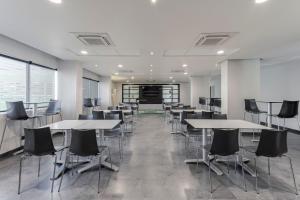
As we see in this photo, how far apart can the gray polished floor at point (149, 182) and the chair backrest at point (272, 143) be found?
0.53 meters

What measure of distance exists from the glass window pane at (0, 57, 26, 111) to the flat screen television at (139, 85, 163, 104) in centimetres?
1326

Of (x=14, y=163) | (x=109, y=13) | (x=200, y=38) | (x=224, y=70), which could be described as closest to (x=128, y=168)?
(x=14, y=163)

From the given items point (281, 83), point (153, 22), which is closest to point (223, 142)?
point (153, 22)

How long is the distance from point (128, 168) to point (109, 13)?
2686 mm

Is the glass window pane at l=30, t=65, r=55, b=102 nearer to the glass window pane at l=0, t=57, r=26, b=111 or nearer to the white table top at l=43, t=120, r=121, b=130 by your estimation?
the glass window pane at l=0, t=57, r=26, b=111

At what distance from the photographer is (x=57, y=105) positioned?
585cm

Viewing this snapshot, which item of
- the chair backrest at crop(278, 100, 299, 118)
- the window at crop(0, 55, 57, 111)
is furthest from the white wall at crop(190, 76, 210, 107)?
the window at crop(0, 55, 57, 111)

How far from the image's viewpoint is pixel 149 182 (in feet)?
10.0

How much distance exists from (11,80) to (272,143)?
5.59 metres

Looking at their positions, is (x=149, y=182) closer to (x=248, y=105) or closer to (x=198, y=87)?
(x=248, y=105)

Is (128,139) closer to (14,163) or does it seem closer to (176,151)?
(176,151)

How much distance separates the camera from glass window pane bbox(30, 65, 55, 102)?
18.9ft

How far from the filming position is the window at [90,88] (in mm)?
10045

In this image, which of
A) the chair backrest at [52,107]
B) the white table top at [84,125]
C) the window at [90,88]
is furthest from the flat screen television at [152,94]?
the white table top at [84,125]
